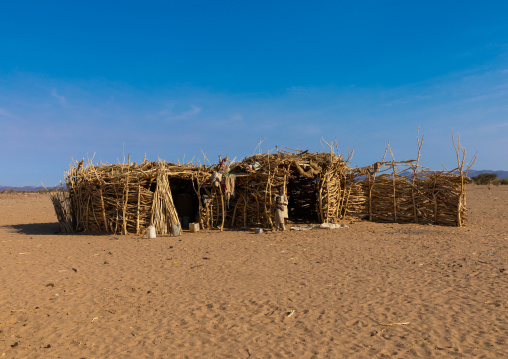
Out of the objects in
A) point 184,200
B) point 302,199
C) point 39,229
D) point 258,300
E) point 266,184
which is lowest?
point 258,300

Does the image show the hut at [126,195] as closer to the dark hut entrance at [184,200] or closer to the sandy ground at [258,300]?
the dark hut entrance at [184,200]

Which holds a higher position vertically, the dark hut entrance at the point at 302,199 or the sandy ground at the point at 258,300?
the dark hut entrance at the point at 302,199

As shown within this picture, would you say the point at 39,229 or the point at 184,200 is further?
the point at 184,200

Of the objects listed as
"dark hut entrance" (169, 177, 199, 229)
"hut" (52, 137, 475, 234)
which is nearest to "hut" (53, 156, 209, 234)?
"hut" (52, 137, 475, 234)

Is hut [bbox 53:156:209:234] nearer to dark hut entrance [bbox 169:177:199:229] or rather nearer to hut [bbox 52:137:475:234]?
hut [bbox 52:137:475:234]

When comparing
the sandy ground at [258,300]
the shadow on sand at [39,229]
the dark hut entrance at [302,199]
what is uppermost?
the dark hut entrance at [302,199]

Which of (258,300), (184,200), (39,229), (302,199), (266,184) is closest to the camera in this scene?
(258,300)

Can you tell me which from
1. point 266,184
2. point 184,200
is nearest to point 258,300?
point 266,184

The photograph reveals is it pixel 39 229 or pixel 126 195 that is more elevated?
pixel 126 195

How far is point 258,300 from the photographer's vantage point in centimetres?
543

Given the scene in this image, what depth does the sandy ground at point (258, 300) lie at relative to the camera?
4004mm

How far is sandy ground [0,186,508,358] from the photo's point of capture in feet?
13.1

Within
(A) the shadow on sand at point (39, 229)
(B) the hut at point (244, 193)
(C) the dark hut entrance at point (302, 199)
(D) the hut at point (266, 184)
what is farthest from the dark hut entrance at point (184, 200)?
(C) the dark hut entrance at point (302, 199)

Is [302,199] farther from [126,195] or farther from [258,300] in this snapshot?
[258,300]
